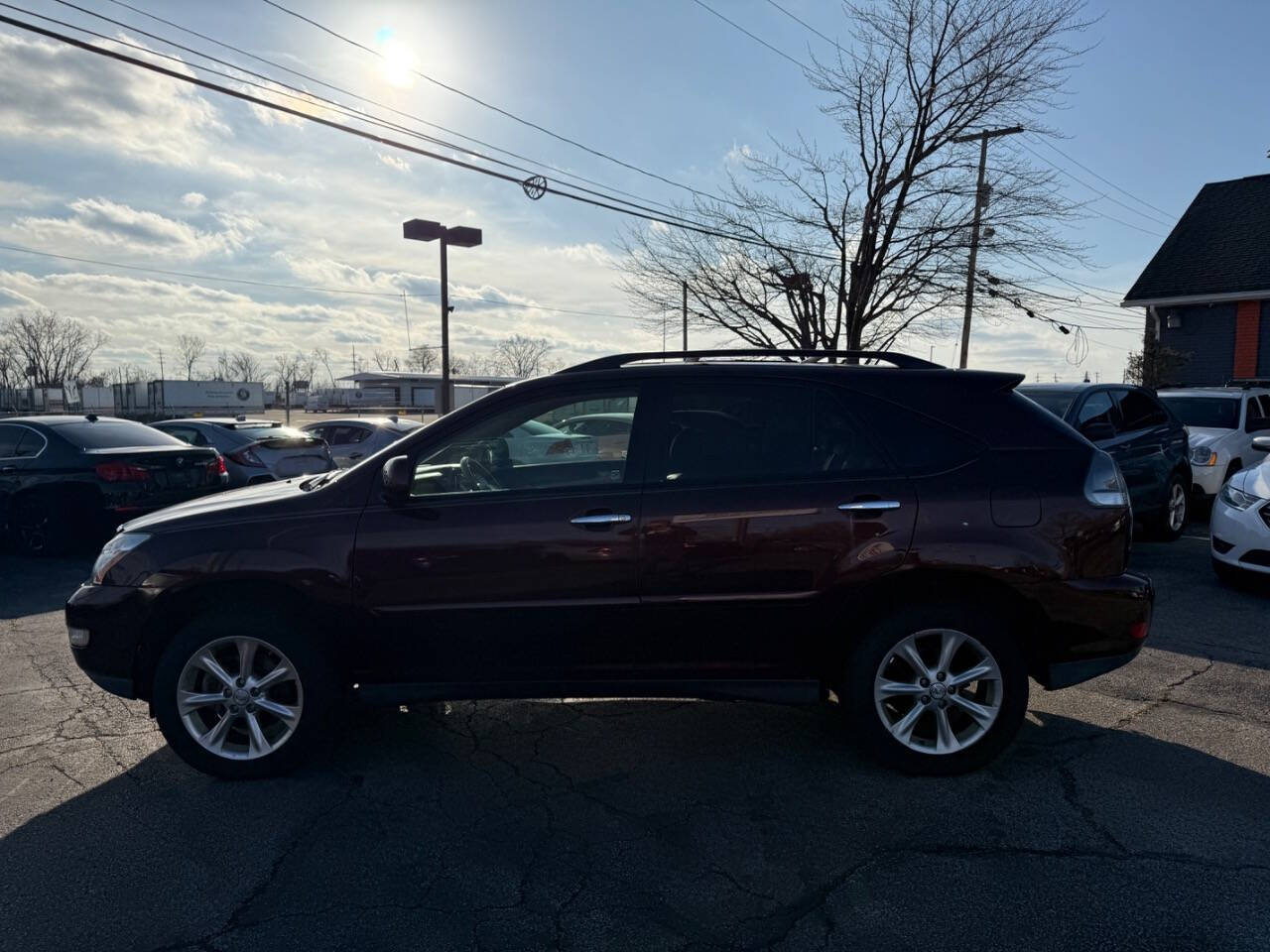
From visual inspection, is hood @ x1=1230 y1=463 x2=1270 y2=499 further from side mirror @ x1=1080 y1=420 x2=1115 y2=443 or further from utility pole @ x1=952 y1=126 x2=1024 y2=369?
utility pole @ x1=952 y1=126 x2=1024 y2=369

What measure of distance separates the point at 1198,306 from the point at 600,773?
84.7 feet

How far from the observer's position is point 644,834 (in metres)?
3.39

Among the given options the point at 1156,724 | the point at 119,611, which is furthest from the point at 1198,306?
the point at 119,611

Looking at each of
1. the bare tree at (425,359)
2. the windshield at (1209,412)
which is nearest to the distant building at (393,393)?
the bare tree at (425,359)

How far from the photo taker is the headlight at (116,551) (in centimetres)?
399

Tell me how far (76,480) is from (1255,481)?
429 inches

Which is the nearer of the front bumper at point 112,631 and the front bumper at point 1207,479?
the front bumper at point 112,631

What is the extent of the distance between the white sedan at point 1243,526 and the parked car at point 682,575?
12.9ft

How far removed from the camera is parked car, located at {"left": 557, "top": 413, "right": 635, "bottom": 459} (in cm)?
400

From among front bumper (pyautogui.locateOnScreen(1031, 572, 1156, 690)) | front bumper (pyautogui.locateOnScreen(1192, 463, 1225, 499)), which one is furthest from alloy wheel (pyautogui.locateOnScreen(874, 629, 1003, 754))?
front bumper (pyautogui.locateOnScreen(1192, 463, 1225, 499))

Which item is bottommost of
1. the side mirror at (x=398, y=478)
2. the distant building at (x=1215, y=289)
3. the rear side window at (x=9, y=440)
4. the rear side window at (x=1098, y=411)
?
the rear side window at (x=9, y=440)

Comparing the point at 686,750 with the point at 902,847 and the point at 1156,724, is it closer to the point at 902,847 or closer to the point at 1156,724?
the point at 902,847

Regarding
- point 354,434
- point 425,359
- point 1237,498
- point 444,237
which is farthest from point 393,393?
point 1237,498

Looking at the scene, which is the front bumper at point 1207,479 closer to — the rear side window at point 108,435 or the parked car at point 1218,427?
the parked car at point 1218,427
